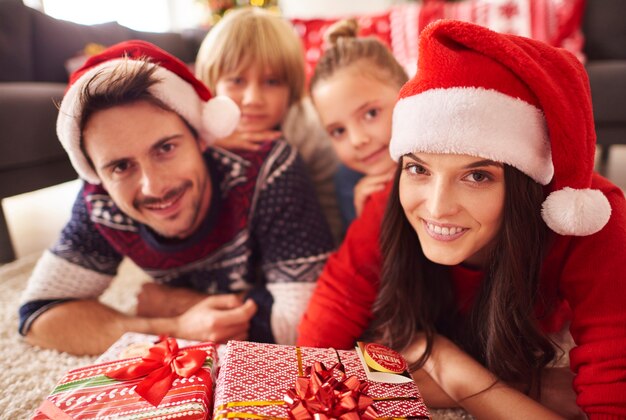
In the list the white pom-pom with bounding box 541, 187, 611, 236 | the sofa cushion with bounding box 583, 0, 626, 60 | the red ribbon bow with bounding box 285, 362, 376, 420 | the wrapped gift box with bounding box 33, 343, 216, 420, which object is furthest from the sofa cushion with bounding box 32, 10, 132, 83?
the sofa cushion with bounding box 583, 0, 626, 60

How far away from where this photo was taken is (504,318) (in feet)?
2.33

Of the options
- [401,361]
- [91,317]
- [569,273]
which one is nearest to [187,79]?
[91,317]

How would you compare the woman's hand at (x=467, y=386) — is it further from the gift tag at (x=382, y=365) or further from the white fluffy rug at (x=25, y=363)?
the gift tag at (x=382, y=365)

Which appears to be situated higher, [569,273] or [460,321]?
[569,273]

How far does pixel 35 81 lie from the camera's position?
1783 millimetres

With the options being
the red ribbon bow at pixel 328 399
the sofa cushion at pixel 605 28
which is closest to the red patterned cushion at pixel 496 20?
the sofa cushion at pixel 605 28

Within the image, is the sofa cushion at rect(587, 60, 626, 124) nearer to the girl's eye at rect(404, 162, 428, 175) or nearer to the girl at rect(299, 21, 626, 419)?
the girl at rect(299, 21, 626, 419)

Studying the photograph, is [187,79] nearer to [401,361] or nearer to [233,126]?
[233,126]

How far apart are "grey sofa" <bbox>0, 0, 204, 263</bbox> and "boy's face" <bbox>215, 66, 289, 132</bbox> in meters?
0.42

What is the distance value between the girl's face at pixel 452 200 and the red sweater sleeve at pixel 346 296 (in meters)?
0.16

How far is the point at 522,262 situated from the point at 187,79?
697 mm

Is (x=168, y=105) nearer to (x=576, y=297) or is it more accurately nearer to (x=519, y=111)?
(x=519, y=111)

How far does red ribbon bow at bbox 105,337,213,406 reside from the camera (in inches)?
24.7

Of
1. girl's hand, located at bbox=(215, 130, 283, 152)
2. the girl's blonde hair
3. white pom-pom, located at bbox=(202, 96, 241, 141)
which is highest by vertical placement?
the girl's blonde hair
